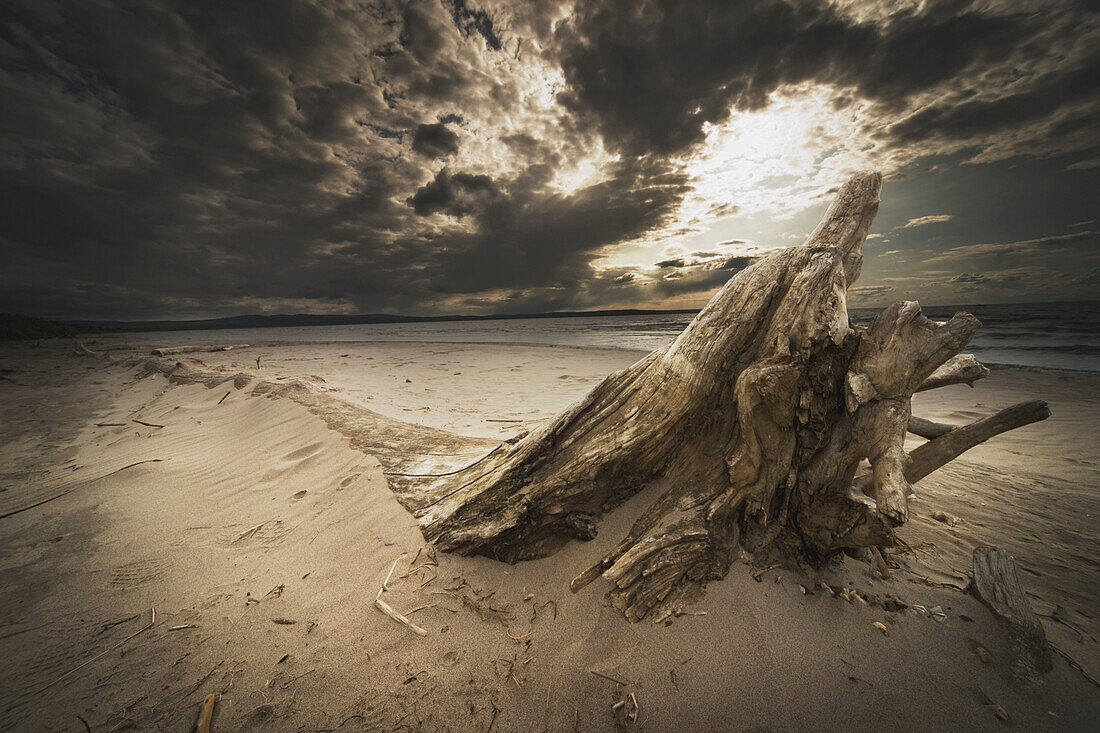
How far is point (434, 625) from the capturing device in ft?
6.79

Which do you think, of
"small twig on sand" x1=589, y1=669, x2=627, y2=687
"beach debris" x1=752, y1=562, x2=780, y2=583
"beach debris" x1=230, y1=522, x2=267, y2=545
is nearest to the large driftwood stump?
"beach debris" x1=752, y1=562, x2=780, y2=583

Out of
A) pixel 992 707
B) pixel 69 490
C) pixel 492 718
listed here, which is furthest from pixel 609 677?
pixel 69 490

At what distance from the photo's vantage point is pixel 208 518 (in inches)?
124

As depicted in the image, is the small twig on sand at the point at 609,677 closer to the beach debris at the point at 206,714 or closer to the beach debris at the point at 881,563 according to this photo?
the beach debris at the point at 206,714

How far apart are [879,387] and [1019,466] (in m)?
4.71

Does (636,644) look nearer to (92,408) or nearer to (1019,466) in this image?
(1019,466)

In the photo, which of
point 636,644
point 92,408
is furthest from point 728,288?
point 92,408

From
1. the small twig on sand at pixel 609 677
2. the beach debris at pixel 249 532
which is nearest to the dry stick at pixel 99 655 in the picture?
the beach debris at pixel 249 532

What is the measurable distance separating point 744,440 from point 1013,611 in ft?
5.18

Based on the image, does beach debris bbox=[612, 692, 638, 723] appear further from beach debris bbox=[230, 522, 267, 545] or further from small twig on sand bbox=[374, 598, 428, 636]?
beach debris bbox=[230, 522, 267, 545]

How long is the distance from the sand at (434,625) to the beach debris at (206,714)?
0.11 ft

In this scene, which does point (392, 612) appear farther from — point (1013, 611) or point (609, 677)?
point (1013, 611)

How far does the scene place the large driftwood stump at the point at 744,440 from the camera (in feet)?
6.59

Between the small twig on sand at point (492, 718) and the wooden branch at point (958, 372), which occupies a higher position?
the wooden branch at point (958, 372)
